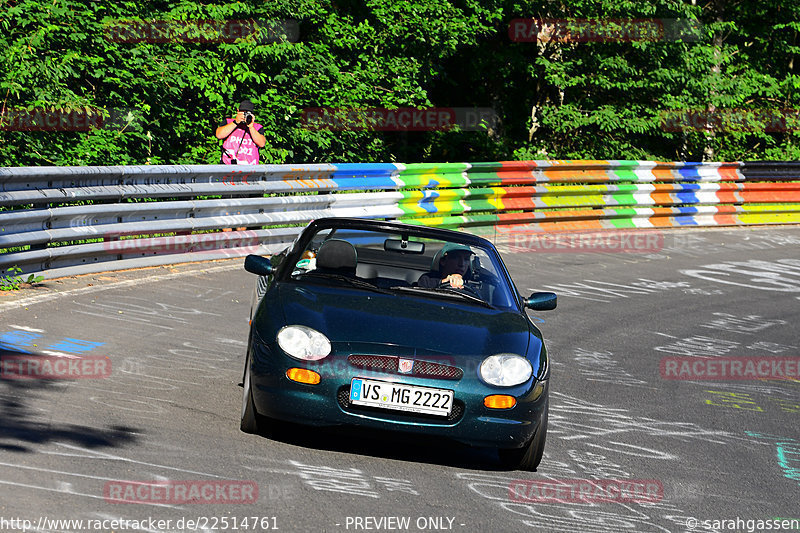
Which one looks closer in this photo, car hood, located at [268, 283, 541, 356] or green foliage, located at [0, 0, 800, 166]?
car hood, located at [268, 283, 541, 356]

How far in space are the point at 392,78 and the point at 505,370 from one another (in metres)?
15.3

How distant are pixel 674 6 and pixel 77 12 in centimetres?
1237

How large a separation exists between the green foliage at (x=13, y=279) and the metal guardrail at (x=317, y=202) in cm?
8

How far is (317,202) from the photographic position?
48.9 feet

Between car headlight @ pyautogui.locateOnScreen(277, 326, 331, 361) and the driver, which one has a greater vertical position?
the driver

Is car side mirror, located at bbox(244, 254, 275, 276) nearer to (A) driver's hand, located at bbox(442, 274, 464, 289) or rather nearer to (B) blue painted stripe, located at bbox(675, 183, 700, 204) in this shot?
(A) driver's hand, located at bbox(442, 274, 464, 289)

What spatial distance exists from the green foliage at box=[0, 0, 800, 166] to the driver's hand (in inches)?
371

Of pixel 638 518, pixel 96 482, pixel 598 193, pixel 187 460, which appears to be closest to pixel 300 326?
pixel 187 460

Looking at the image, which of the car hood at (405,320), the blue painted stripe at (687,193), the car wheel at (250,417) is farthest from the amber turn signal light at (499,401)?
the blue painted stripe at (687,193)

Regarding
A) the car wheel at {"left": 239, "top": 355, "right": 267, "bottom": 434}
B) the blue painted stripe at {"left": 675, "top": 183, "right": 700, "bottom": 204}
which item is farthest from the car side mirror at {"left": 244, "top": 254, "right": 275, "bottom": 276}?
the blue painted stripe at {"left": 675, "top": 183, "right": 700, "bottom": 204}

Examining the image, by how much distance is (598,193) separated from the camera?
20266mm

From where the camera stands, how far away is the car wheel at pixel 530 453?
20.4 feet

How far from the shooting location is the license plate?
19.6 ft

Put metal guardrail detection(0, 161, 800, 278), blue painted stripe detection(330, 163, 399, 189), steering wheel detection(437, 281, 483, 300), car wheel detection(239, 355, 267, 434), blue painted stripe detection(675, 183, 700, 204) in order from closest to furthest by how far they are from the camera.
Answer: car wheel detection(239, 355, 267, 434)
steering wheel detection(437, 281, 483, 300)
metal guardrail detection(0, 161, 800, 278)
blue painted stripe detection(330, 163, 399, 189)
blue painted stripe detection(675, 183, 700, 204)
